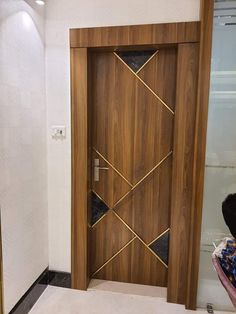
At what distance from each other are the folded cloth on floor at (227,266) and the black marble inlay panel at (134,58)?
1625 millimetres

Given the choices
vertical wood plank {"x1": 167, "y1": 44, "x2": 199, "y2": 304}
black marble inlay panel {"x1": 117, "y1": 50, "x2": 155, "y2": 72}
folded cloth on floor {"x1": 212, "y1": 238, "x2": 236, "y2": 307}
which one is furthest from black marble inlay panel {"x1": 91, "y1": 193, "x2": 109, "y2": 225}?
folded cloth on floor {"x1": 212, "y1": 238, "x2": 236, "y2": 307}

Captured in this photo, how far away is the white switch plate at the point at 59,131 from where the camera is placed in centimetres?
229

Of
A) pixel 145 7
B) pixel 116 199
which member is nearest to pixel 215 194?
pixel 116 199

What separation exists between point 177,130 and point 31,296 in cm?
179

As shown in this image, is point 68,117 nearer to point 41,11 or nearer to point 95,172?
point 95,172

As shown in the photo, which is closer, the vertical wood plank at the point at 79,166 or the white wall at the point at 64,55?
the white wall at the point at 64,55

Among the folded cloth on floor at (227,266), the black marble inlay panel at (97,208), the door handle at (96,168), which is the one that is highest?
the door handle at (96,168)

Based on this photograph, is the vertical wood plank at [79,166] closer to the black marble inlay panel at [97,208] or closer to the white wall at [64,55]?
→ the white wall at [64,55]

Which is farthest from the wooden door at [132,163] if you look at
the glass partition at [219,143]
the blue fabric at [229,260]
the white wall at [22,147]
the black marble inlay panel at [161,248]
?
the blue fabric at [229,260]

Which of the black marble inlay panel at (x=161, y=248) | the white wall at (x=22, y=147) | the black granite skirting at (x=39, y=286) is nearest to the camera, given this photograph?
the white wall at (x=22, y=147)

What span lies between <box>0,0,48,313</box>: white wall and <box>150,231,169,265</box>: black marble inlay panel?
3.29 feet

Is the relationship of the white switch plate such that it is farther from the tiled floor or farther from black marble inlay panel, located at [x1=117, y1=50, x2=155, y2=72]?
the tiled floor

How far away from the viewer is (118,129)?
7.77ft

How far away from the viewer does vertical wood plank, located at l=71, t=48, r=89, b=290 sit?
218 cm
